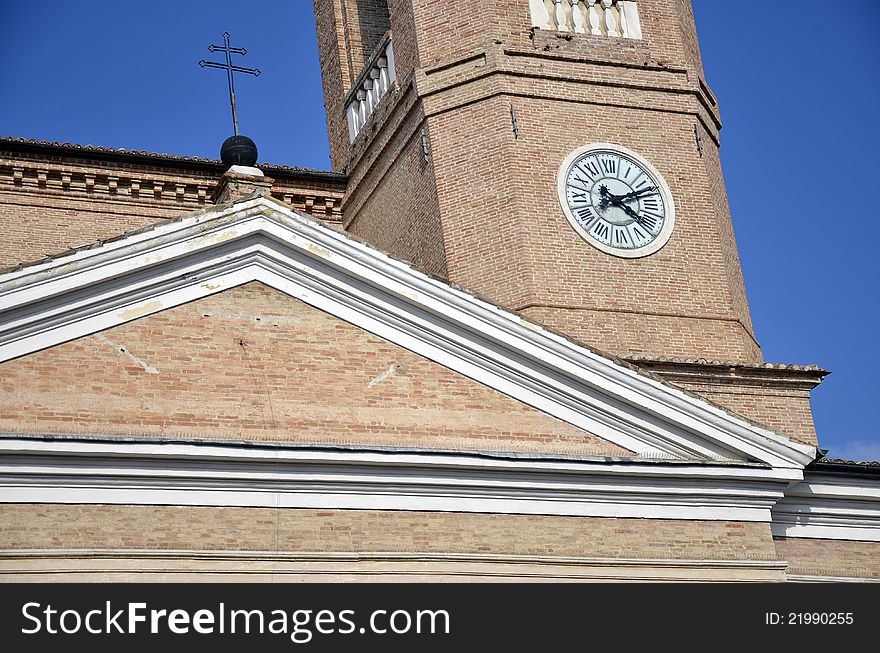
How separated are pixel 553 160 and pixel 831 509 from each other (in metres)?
6.68

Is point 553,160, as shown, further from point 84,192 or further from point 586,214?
point 84,192

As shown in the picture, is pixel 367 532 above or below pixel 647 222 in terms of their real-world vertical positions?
below

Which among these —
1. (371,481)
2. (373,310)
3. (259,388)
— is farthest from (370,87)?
(371,481)

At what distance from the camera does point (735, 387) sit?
19156 mm

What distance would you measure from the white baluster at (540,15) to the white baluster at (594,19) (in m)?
0.65

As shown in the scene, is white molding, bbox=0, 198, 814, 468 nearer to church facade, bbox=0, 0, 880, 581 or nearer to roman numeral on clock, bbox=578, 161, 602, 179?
church facade, bbox=0, 0, 880, 581

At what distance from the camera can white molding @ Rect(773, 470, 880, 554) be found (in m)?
15.6

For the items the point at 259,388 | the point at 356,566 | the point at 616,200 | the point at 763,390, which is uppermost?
the point at 616,200

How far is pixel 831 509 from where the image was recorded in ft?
51.8

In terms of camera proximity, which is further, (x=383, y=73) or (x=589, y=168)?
(x=383, y=73)

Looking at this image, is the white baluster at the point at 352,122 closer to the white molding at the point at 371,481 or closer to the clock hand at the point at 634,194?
the clock hand at the point at 634,194

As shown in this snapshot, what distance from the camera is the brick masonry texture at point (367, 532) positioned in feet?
41.5
